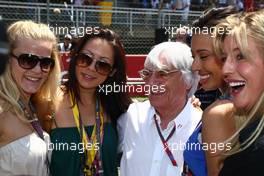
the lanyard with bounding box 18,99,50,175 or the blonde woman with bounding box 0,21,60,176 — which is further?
the lanyard with bounding box 18,99,50,175

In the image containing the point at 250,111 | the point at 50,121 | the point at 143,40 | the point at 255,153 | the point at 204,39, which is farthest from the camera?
the point at 143,40

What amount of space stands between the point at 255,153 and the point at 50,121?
174 cm

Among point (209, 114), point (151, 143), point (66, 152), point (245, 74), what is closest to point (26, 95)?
point (66, 152)

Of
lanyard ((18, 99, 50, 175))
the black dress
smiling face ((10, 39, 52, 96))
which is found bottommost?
lanyard ((18, 99, 50, 175))

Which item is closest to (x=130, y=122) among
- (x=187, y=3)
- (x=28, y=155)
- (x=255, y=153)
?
(x=28, y=155)

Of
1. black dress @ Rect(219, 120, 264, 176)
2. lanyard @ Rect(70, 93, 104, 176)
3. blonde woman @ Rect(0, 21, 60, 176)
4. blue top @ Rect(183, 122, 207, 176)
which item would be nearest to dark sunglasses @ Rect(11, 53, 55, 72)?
blonde woman @ Rect(0, 21, 60, 176)

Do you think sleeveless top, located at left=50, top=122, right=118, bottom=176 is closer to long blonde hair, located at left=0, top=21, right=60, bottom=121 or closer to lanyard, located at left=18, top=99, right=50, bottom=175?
lanyard, located at left=18, top=99, right=50, bottom=175

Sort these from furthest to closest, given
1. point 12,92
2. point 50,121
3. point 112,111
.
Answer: point 112,111 < point 50,121 < point 12,92

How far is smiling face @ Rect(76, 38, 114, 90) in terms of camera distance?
2.91 meters

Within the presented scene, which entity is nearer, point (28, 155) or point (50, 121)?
point (28, 155)

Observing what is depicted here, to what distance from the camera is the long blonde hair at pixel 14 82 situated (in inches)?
102

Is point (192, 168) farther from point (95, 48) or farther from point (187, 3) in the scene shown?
point (187, 3)

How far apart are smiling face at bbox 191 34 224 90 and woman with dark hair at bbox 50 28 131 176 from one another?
712 millimetres

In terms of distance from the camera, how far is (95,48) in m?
2.94
